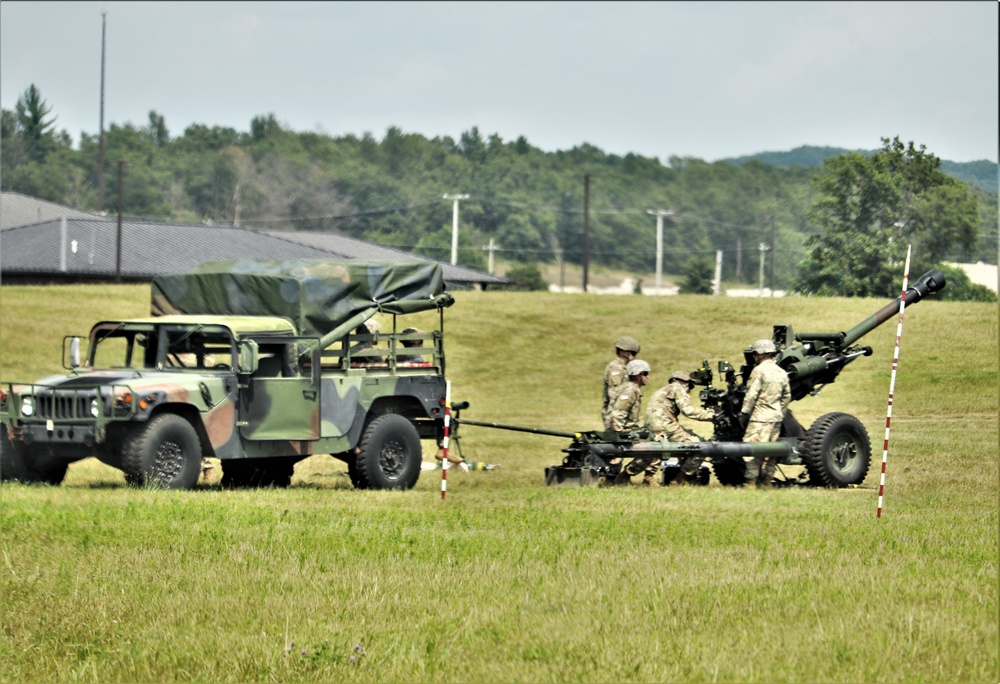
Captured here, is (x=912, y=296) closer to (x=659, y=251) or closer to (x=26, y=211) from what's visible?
(x=26, y=211)

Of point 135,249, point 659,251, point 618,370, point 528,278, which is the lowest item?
point 618,370

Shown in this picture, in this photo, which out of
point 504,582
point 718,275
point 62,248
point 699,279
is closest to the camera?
point 504,582

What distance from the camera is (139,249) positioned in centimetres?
6656

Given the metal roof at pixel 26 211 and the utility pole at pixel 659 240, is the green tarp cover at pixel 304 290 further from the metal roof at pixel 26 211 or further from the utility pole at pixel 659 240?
the utility pole at pixel 659 240

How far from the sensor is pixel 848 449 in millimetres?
17812

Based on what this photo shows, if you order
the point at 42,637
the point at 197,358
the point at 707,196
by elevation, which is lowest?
the point at 42,637

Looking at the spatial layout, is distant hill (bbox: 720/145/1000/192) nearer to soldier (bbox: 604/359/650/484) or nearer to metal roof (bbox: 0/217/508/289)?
soldier (bbox: 604/359/650/484)

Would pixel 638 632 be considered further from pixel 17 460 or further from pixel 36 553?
pixel 17 460

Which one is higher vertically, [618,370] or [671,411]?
[618,370]

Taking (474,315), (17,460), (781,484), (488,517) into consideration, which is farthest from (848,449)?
(474,315)

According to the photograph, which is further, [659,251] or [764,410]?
[659,251]

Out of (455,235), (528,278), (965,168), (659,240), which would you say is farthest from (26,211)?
(965,168)

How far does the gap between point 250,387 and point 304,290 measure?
2284mm

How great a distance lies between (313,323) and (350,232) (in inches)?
3119
